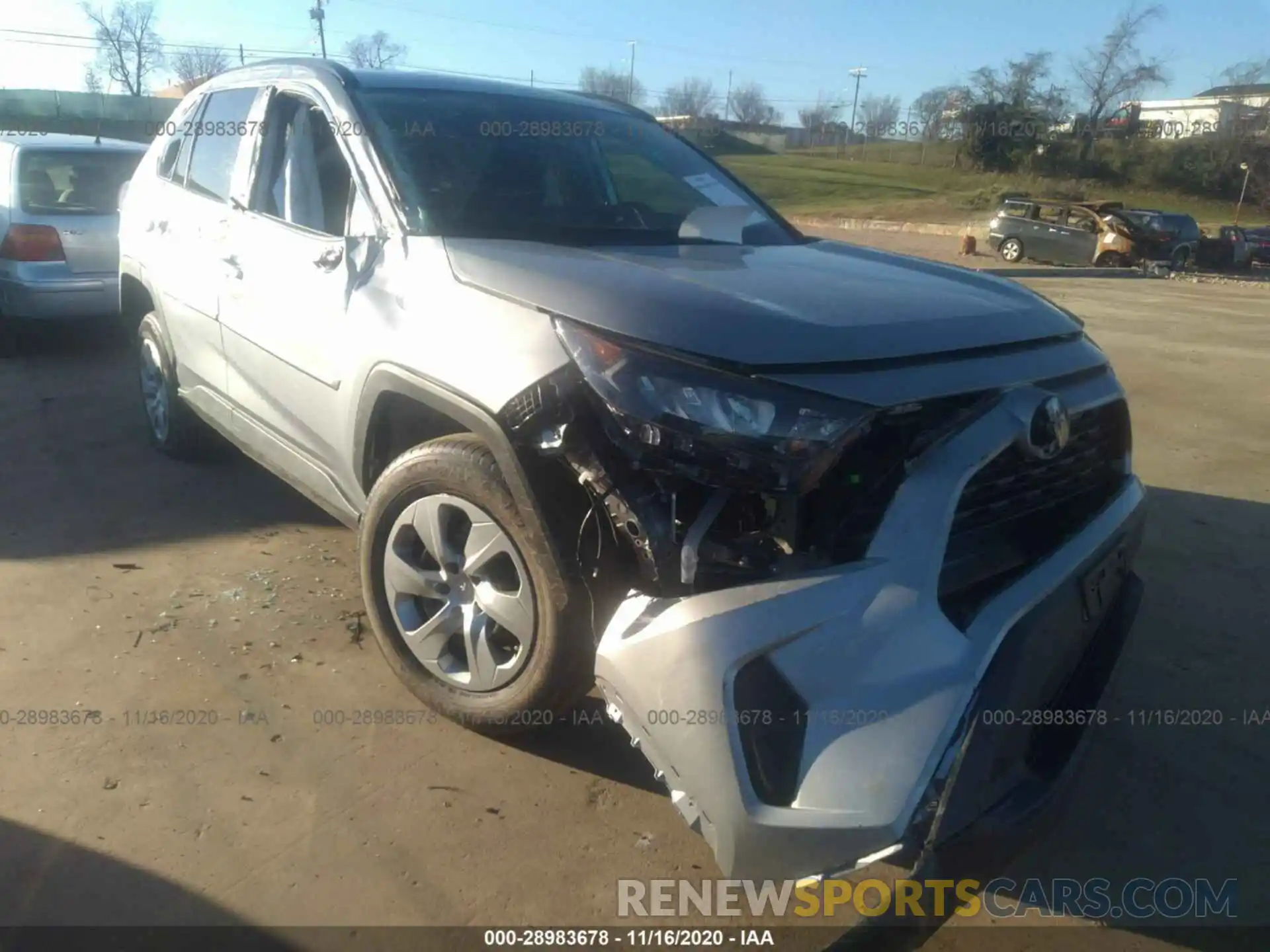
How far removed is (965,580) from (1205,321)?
13.3 metres

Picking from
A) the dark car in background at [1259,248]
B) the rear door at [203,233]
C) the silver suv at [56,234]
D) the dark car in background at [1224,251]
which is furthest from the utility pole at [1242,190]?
the rear door at [203,233]

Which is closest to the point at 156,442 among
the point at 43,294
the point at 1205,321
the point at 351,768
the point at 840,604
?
the point at 43,294

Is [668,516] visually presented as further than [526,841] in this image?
No

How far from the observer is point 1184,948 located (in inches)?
93.9

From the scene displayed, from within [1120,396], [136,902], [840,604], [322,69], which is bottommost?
[136,902]

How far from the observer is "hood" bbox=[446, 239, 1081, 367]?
88.7 inches

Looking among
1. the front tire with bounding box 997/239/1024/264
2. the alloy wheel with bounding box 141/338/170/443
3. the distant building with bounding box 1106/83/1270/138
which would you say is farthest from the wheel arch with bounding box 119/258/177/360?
the distant building with bounding box 1106/83/1270/138

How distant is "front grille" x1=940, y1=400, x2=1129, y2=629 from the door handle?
6.55 feet

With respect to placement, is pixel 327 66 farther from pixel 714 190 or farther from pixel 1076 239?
pixel 1076 239

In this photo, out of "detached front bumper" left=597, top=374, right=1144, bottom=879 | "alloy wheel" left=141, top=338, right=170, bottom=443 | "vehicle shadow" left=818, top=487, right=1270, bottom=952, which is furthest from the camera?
"alloy wheel" left=141, top=338, right=170, bottom=443

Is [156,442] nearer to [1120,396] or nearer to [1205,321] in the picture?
[1120,396]

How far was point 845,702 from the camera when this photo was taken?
197 centimetres

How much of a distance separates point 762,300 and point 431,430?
3.82ft

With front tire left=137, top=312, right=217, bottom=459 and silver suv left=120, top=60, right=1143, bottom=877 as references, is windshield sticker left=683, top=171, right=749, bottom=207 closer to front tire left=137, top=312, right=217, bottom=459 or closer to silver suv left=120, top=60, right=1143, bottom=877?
silver suv left=120, top=60, right=1143, bottom=877
